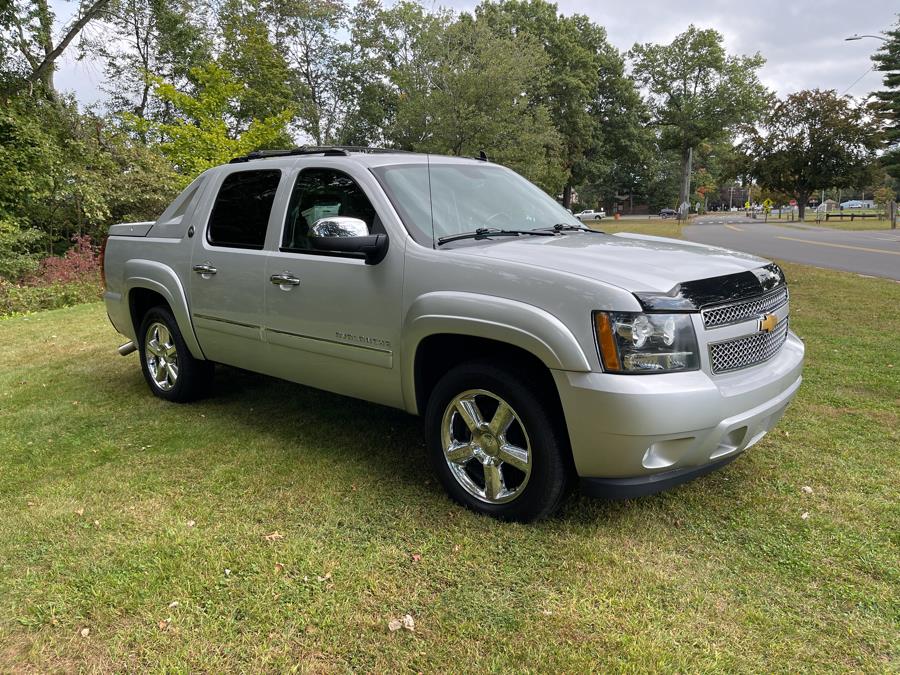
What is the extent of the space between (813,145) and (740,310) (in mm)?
57513

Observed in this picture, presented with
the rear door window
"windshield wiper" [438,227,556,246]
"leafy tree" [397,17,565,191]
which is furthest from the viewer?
"leafy tree" [397,17,565,191]

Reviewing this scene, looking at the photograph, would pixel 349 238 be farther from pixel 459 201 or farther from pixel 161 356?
pixel 161 356

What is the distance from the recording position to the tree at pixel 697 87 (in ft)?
197

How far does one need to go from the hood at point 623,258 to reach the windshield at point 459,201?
252 millimetres

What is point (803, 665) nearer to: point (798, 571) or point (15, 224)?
point (798, 571)

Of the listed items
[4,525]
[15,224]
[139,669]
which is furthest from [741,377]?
[15,224]

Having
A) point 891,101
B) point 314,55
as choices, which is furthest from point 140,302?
point 891,101

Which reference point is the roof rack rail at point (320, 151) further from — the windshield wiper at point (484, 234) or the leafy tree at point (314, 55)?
the leafy tree at point (314, 55)

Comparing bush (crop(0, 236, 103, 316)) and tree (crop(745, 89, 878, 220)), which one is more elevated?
tree (crop(745, 89, 878, 220))

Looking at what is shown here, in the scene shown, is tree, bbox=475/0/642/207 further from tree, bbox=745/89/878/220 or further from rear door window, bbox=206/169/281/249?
rear door window, bbox=206/169/281/249

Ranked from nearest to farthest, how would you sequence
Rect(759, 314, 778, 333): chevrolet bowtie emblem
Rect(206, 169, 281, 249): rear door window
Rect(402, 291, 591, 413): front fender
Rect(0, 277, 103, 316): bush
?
Rect(402, 291, 591, 413): front fender → Rect(759, 314, 778, 333): chevrolet bowtie emblem → Rect(206, 169, 281, 249): rear door window → Rect(0, 277, 103, 316): bush

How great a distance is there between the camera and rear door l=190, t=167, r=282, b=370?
4297 millimetres

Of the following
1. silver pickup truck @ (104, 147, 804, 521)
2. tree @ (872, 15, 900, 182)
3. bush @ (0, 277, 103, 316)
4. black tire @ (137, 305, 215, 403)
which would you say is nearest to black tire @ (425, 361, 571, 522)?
silver pickup truck @ (104, 147, 804, 521)

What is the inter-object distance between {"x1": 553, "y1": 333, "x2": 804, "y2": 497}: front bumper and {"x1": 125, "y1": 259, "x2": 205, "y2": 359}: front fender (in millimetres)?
3175
